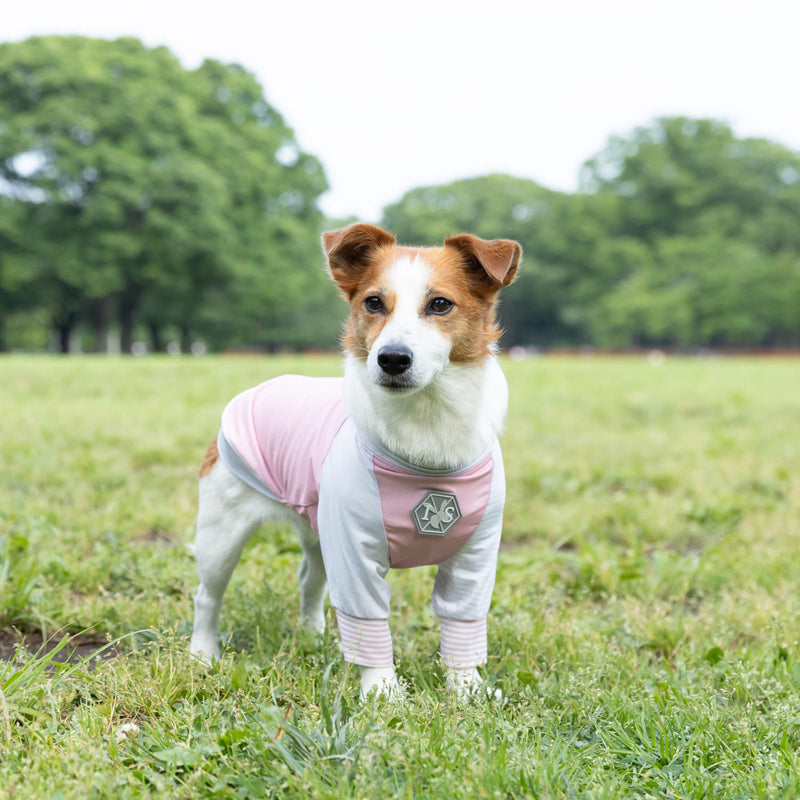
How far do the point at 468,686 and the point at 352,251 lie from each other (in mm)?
1622

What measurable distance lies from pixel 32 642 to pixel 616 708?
7.65ft

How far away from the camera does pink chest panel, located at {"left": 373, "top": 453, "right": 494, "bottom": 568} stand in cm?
253

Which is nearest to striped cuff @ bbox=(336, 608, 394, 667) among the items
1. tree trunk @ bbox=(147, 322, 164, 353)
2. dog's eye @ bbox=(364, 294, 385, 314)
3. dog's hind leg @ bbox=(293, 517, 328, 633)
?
dog's hind leg @ bbox=(293, 517, 328, 633)

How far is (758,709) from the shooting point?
264 cm

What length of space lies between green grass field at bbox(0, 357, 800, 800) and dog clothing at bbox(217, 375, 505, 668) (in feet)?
0.66

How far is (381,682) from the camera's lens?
2.60 metres

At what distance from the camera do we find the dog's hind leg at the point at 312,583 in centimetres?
321

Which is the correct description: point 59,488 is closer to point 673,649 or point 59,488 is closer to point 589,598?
point 589,598

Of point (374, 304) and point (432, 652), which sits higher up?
point (374, 304)

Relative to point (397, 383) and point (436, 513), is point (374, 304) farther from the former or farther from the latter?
point (436, 513)

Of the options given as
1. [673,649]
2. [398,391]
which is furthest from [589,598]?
[398,391]

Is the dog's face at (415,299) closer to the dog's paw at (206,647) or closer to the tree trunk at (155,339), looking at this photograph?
the dog's paw at (206,647)

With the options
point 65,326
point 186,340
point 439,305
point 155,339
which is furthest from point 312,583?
point 155,339

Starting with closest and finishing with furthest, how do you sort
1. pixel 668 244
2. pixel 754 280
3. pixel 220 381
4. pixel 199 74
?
pixel 220 381 < pixel 199 74 < pixel 754 280 < pixel 668 244
